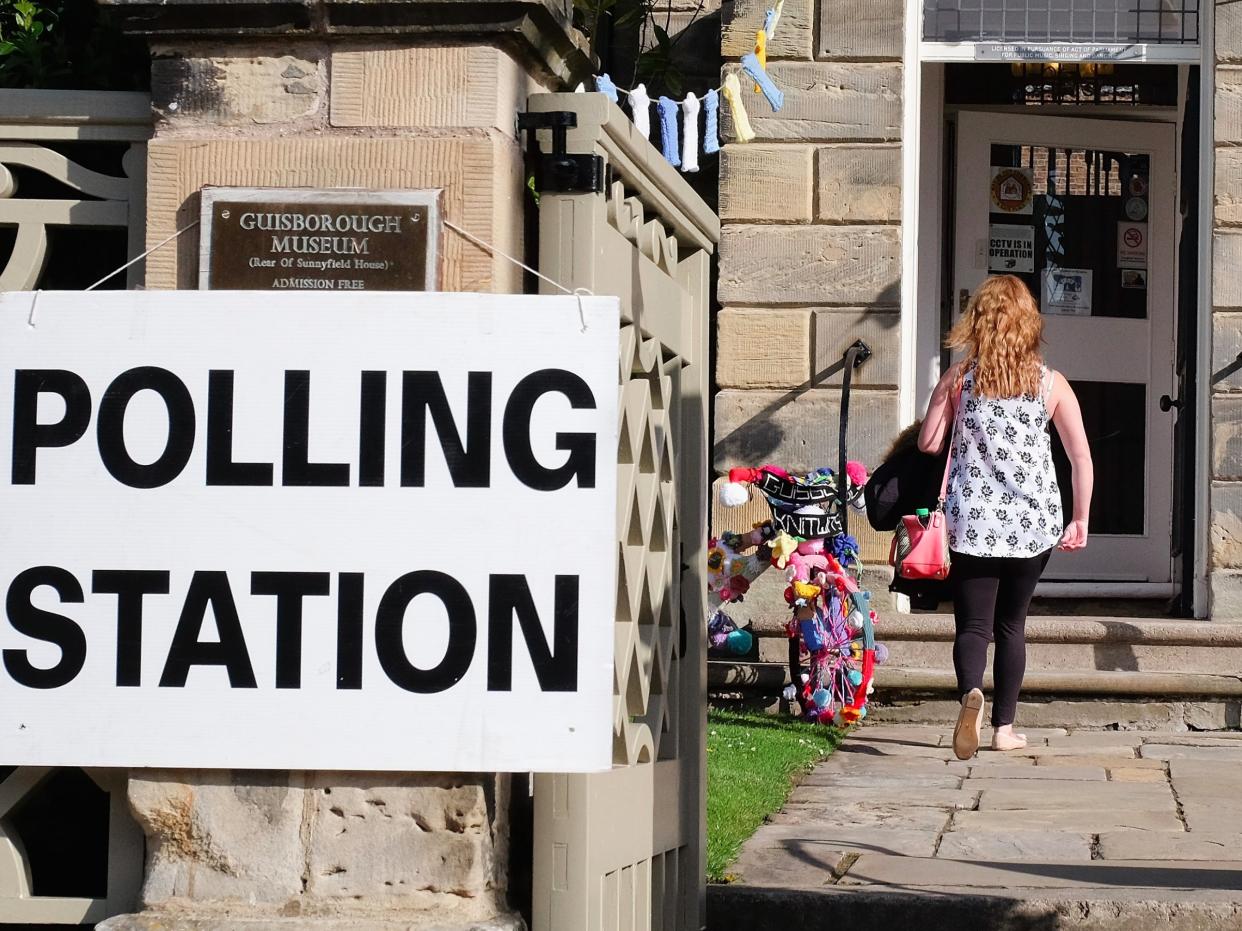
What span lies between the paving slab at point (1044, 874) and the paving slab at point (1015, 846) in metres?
0.12

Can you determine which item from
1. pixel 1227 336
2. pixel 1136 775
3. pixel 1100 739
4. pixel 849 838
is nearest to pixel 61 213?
pixel 849 838

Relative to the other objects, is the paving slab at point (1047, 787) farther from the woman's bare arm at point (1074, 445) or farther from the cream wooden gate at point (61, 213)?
the cream wooden gate at point (61, 213)

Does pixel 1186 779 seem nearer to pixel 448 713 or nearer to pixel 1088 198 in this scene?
pixel 448 713

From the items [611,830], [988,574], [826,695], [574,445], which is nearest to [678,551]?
[611,830]

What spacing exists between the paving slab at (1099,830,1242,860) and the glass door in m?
5.20

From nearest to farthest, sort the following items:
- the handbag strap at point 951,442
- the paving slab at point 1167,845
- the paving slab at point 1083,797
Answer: the paving slab at point 1167,845 < the paving slab at point 1083,797 < the handbag strap at point 951,442

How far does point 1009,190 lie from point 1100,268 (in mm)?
694

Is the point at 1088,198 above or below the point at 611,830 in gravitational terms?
above

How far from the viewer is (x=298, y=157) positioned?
3088 mm

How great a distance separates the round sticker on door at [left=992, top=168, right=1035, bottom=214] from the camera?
10562mm

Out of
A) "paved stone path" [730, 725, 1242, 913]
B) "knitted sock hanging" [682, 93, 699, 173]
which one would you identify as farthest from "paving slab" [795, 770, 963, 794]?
Answer: "knitted sock hanging" [682, 93, 699, 173]

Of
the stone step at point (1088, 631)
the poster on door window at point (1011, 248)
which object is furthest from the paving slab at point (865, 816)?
the poster on door window at point (1011, 248)

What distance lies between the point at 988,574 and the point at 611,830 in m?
3.80

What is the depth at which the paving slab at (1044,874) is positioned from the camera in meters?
4.48
